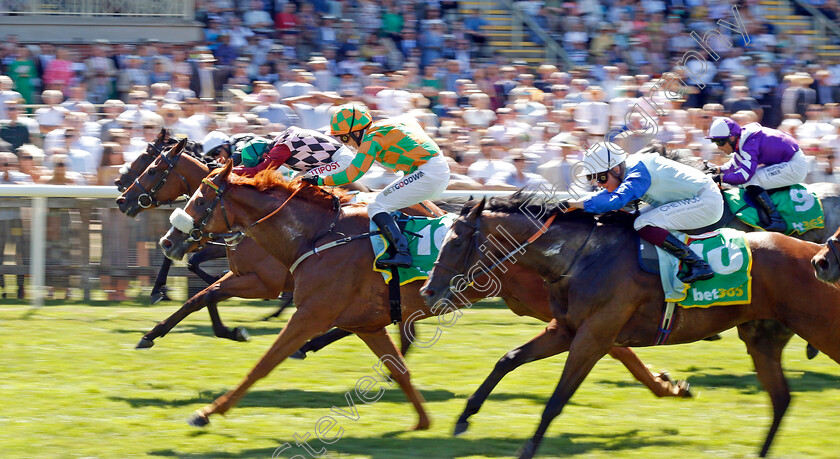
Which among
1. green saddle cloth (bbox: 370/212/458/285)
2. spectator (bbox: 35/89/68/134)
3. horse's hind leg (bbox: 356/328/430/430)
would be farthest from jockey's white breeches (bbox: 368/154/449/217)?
spectator (bbox: 35/89/68/134)

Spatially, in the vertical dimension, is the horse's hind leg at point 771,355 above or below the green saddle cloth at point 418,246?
below

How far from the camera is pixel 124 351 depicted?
8.18 meters

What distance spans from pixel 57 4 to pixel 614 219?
1216cm

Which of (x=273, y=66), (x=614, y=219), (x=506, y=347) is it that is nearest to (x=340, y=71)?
(x=273, y=66)

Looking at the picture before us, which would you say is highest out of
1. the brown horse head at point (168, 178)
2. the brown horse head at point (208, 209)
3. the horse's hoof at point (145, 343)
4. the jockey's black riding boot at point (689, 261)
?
the jockey's black riding boot at point (689, 261)

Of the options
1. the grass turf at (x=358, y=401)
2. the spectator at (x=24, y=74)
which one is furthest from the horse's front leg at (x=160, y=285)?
the spectator at (x=24, y=74)

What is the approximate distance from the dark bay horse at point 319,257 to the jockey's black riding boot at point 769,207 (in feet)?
6.31

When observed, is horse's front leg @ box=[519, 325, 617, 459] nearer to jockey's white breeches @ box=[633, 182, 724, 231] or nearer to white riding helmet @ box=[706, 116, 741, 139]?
jockey's white breeches @ box=[633, 182, 724, 231]

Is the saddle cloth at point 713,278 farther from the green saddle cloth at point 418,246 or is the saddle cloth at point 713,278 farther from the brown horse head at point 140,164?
the brown horse head at point 140,164

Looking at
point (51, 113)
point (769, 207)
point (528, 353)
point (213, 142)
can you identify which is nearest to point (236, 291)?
point (213, 142)

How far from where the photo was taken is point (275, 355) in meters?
6.00

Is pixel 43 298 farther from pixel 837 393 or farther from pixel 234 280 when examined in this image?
pixel 837 393

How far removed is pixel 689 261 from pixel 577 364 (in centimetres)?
84

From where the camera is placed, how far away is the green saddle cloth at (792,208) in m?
7.96
